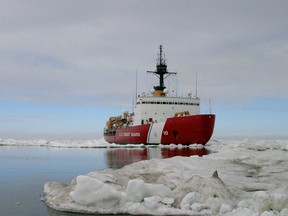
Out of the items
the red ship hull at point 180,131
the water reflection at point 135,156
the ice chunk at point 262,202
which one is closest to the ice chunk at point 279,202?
the ice chunk at point 262,202

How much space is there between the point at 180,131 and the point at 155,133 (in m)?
3.38

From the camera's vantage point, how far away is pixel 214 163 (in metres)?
13.9

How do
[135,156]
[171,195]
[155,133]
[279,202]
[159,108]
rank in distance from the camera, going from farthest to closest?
[159,108]
[155,133]
[135,156]
[171,195]
[279,202]

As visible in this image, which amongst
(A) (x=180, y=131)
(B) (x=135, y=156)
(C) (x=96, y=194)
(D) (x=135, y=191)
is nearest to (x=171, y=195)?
(D) (x=135, y=191)

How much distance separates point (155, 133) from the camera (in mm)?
42625

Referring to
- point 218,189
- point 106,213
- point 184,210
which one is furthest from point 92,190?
point 218,189

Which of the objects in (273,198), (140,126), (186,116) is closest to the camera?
(273,198)

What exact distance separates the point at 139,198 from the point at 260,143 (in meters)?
13.0

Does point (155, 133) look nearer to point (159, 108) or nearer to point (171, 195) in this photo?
point (159, 108)

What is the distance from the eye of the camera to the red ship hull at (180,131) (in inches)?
1564

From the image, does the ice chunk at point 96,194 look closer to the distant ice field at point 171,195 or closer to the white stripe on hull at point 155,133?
the distant ice field at point 171,195

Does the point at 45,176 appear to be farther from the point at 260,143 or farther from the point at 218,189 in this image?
the point at 260,143

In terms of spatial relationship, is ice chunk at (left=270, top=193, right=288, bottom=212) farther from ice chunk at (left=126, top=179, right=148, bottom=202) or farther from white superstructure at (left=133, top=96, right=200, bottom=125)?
white superstructure at (left=133, top=96, right=200, bottom=125)

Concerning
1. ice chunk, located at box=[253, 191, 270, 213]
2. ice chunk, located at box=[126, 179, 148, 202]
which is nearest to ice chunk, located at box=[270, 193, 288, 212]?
ice chunk, located at box=[253, 191, 270, 213]
